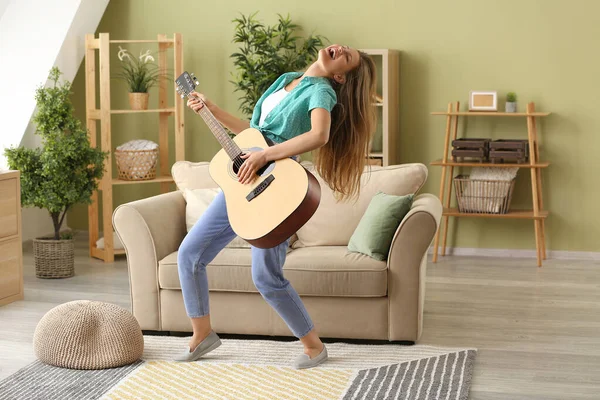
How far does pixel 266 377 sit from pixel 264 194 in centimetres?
74

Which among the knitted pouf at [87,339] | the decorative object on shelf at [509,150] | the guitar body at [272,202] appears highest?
the decorative object on shelf at [509,150]

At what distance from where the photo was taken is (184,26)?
5.94 m

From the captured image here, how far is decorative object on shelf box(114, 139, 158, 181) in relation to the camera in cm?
552

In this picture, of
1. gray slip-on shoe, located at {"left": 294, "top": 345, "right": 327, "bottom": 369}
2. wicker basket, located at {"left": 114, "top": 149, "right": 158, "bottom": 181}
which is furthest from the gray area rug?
wicker basket, located at {"left": 114, "top": 149, "right": 158, "bottom": 181}

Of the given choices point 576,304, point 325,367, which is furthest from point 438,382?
point 576,304

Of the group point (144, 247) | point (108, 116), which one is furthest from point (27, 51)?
point (144, 247)

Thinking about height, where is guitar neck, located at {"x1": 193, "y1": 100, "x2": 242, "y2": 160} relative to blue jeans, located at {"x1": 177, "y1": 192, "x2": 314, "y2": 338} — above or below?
above

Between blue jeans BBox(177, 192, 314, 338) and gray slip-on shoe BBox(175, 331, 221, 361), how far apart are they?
0.18m

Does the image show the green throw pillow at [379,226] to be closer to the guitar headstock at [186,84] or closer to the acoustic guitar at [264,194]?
the acoustic guitar at [264,194]

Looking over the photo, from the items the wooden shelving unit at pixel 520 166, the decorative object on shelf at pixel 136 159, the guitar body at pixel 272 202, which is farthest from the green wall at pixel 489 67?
the guitar body at pixel 272 202

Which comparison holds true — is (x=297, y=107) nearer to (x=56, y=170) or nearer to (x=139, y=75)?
(x=56, y=170)

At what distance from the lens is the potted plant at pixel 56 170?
484 cm

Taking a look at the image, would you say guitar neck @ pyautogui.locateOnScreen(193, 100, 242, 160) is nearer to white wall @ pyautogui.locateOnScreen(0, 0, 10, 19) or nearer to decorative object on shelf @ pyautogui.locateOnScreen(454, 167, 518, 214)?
decorative object on shelf @ pyautogui.locateOnScreen(454, 167, 518, 214)

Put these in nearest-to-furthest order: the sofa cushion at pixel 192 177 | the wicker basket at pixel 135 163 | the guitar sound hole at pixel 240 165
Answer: the guitar sound hole at pixel 240 165 < the sofa cushion at pixel 192 177 < the wicker basket at pixel 135 163
